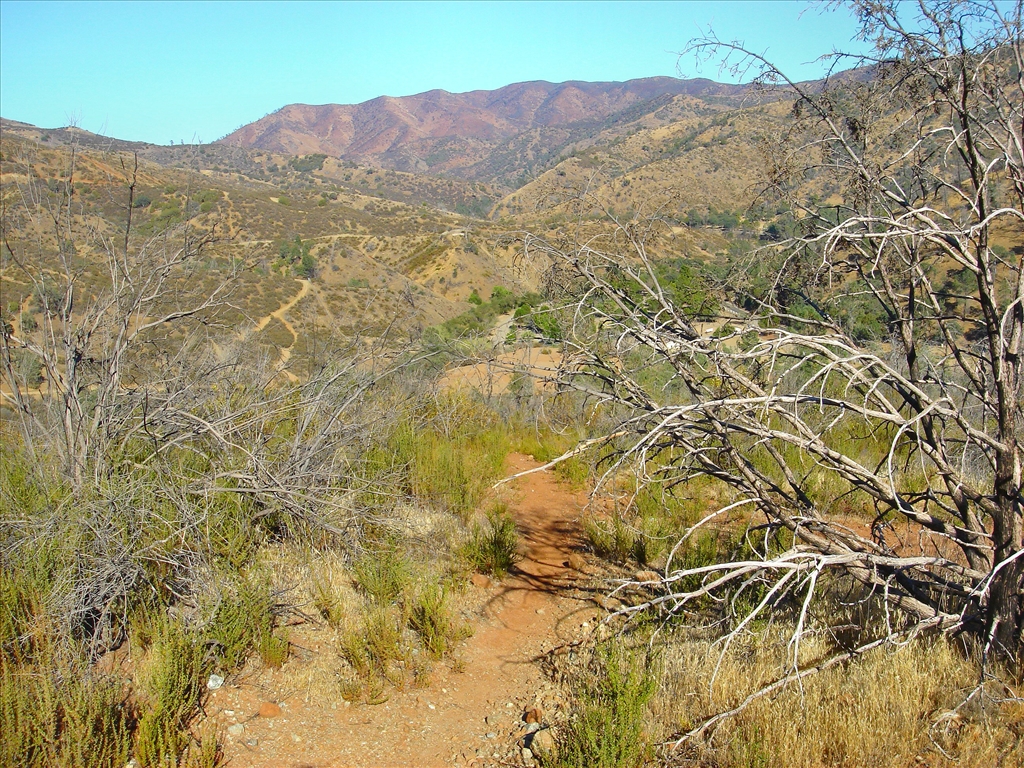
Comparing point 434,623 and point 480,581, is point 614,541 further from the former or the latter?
point 434,623

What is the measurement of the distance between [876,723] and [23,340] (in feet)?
17.3

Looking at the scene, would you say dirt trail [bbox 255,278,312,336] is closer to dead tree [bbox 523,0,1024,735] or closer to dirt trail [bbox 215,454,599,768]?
dirt trail [bbox 215,454,599,768]

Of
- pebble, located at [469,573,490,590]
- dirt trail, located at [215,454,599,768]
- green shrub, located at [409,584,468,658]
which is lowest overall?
dirt trail, located at [215,454,599,768]

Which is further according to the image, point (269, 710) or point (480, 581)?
point (480, 581)

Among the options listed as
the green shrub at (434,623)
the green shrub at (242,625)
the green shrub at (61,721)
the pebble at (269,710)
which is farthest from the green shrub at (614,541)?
the green shrub at (61,721)

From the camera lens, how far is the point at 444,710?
3.64 m

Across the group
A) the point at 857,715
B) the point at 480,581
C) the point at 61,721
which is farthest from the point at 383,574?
the point at 857,715

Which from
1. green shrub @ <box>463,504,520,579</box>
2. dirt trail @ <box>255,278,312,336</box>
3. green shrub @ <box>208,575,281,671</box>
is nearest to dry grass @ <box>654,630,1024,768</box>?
green shrub @ <box>463,504,520,579</box>

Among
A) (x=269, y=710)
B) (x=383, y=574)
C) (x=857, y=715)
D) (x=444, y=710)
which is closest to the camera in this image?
(x=857, y=715)

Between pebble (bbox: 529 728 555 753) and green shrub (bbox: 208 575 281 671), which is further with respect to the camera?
green shrub (bbox: 208 575 281 671)

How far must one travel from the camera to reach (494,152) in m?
173

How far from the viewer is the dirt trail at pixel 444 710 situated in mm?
3219

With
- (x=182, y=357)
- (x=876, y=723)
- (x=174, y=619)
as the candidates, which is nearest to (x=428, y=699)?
(x=174, y=619)

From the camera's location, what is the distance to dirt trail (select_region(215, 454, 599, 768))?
3.22 m
